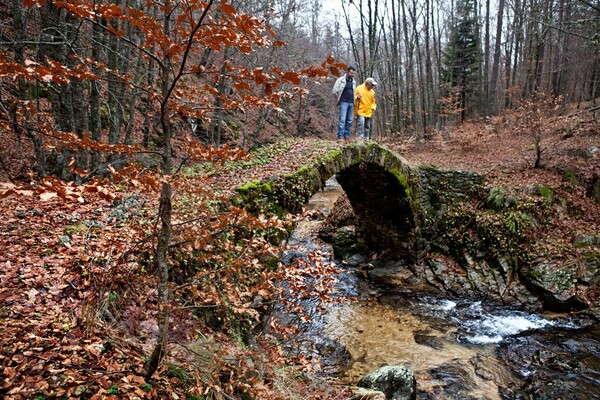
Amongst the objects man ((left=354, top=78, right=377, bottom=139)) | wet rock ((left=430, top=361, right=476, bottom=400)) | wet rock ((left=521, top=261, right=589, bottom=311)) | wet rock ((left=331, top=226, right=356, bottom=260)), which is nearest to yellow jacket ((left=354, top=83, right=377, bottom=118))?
man ((left=354, top=78, right=377, bottom=139))

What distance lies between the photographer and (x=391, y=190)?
32.1 feet

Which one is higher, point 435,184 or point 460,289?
point 435,184

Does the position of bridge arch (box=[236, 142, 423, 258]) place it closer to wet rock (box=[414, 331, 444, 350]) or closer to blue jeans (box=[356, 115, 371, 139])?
blue jeans (box=[356, 115, 371, 139])

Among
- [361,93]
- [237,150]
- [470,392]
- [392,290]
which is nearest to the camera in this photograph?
[237,150]

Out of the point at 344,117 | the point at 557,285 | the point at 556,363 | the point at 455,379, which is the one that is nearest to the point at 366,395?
the point at 455,379

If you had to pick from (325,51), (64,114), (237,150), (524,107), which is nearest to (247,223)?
(237,150)

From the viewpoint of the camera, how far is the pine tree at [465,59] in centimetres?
2063

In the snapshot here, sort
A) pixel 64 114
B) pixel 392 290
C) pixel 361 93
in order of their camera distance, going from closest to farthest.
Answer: pixel 64 114 < pixel 361 93 < pixel 392 290

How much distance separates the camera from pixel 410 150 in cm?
1708

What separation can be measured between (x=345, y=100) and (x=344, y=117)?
43cm

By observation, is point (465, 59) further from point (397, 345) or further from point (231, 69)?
point (231, 69)

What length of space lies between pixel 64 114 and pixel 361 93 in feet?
21.8

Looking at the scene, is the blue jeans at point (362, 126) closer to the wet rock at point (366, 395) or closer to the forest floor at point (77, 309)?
the forest floor at point (77, 309)

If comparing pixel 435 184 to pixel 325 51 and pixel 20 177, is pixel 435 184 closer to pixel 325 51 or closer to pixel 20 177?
pixel 20 177
